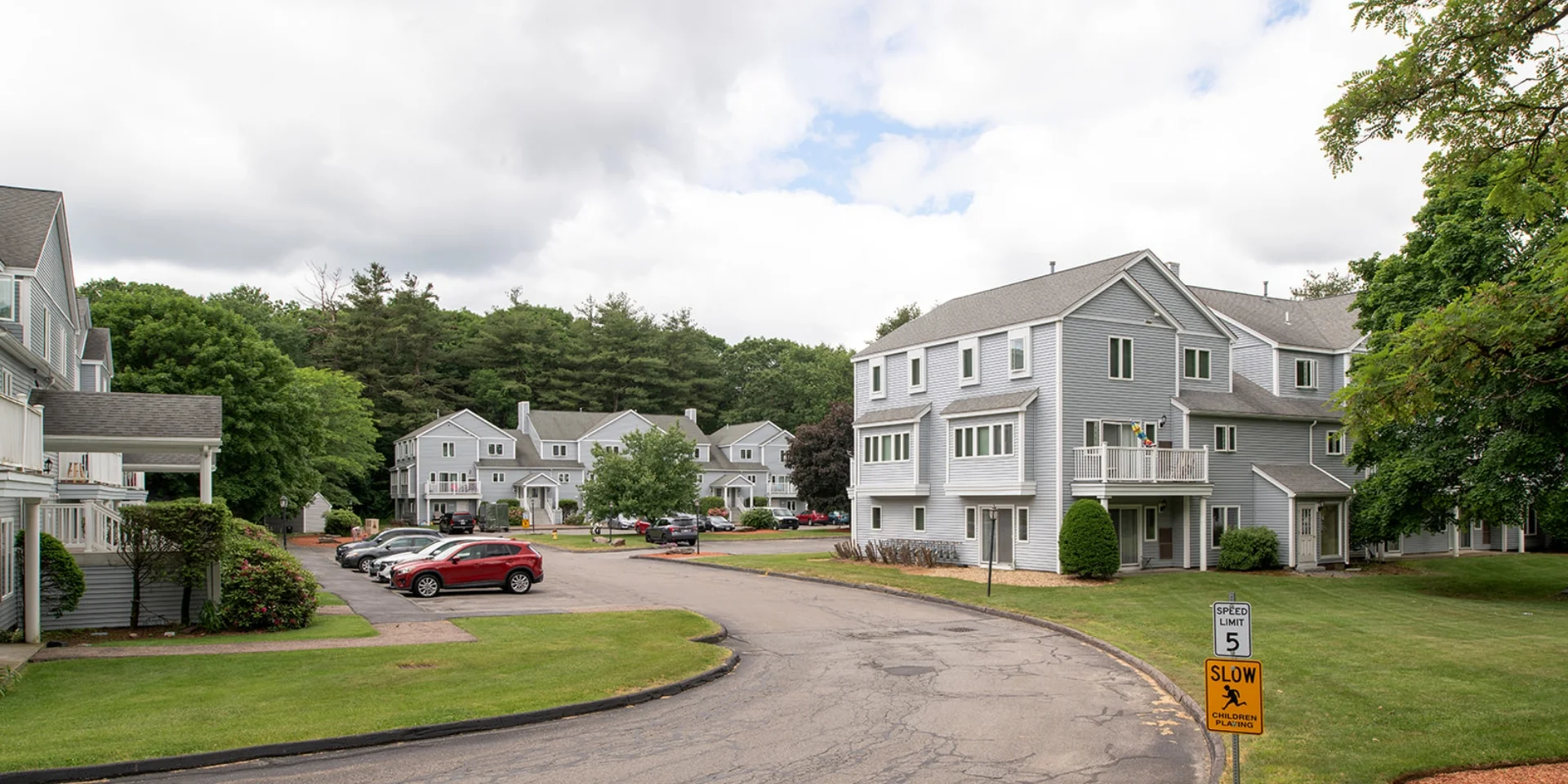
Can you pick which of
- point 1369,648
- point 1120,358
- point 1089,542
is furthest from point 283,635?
point 1120,358

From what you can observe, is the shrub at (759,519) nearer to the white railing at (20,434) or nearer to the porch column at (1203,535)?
the porch column at (1203,535)

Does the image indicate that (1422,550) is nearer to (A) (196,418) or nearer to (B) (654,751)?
(B) (654,751)

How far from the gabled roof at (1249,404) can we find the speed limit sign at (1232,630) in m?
28.3

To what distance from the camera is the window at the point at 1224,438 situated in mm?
37031

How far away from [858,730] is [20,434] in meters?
13.9

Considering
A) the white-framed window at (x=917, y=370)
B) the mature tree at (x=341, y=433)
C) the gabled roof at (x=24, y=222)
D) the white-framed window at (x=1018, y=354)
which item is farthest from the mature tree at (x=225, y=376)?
the white-framed window at (x=1018, y=354)

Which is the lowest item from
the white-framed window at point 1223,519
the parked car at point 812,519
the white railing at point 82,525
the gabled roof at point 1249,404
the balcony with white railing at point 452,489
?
the parked car at point 812,519

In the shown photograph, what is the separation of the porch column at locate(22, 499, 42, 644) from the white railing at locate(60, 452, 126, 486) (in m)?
9.98

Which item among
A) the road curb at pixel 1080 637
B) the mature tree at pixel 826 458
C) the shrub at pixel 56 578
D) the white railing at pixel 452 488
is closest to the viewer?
the road curb at pixel 1080 637

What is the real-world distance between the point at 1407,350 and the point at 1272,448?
29.5 m

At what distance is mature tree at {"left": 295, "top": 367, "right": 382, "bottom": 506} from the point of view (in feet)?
231

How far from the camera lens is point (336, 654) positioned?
1834 cm

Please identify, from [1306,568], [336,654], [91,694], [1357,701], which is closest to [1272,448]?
[1306,568]

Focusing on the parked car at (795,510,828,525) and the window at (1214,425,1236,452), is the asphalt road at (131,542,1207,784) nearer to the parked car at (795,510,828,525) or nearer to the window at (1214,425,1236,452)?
the window at (1214,425,1236,452)
